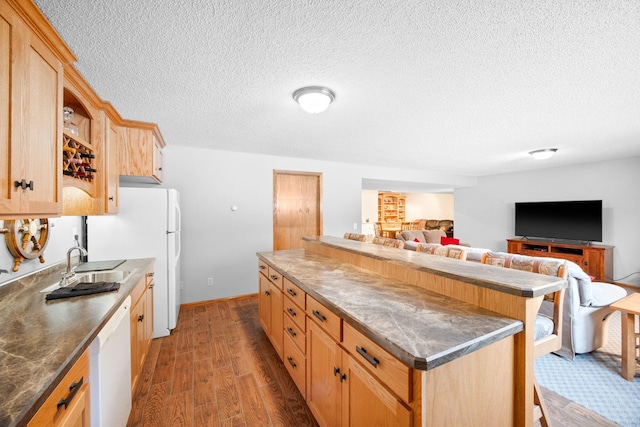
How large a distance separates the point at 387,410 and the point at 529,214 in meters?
6.57

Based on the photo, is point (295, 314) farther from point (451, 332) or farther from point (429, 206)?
point (429, 206)

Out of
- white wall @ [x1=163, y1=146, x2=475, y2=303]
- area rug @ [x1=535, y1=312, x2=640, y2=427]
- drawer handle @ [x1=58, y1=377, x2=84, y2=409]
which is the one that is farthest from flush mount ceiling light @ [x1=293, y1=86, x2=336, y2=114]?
area rug @ [x1=535, y1=312, x2=640, y2=427]

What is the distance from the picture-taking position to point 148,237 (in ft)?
9.14

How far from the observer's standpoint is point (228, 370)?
7.41 feet

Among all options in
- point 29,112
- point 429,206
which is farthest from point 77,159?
point 429,206

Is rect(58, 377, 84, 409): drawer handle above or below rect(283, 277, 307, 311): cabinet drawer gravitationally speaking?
below

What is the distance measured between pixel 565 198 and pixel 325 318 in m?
6.52

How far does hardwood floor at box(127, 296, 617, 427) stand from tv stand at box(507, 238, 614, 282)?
13.8ft

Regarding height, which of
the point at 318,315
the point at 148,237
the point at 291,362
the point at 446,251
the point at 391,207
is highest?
the point at 391,207

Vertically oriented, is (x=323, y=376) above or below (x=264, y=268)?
below

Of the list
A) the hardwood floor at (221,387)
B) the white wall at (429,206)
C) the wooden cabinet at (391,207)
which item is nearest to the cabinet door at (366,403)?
the hardwood floor at (221,387)

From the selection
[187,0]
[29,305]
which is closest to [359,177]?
[187,0]

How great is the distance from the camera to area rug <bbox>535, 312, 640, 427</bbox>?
5.80 feet

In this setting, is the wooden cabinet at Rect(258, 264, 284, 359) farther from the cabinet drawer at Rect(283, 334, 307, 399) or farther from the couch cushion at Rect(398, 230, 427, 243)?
the couch cushion at Rect(398, 230, 427, 243)
